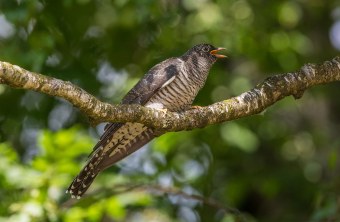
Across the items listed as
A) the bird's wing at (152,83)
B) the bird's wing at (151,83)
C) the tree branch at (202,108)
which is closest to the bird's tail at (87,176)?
the bird's wing at (151,83)

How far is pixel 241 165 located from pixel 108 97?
247 centimetres

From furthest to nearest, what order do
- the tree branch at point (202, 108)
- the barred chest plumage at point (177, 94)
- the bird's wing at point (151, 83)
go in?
the barred chest plumage at point (177, 94), the bird's wing at point (151, 83), the tree branch at point (202, 108)

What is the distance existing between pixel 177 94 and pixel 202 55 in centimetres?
60

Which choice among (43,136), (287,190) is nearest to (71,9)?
(43,136)

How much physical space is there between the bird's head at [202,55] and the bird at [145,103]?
3 cm

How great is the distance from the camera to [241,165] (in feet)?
31.3

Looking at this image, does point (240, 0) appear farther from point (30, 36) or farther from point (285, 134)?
point (30, 36)

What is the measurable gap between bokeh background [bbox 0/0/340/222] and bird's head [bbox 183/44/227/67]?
0.52 meters

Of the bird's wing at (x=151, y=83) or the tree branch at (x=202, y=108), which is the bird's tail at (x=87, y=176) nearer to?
the bird's wing at (x=151, y=83)

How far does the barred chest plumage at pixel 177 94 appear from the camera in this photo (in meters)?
5.92

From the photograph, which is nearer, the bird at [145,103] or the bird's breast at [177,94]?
the bird at [145,103]

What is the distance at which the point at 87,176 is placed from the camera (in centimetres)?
569

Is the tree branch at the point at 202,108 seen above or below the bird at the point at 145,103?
below

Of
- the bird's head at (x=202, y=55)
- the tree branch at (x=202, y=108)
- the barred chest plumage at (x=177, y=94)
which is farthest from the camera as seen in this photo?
the bird's head at (x=202, y=55)
